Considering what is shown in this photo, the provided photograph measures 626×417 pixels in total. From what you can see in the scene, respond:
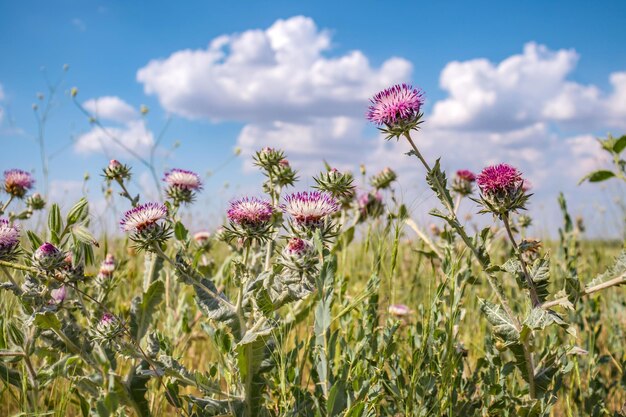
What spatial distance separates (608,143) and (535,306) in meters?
1.09

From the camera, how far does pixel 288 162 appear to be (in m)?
3.10

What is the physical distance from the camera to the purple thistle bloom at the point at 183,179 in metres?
3.15

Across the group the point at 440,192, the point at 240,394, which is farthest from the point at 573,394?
→ the point at 240,394

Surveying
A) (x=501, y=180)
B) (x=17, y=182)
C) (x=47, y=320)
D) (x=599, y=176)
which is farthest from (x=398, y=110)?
(x=17, y=182)

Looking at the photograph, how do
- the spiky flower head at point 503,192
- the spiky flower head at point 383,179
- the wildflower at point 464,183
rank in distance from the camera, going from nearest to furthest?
1. the spiky flower head at point 503,192
2. the wildflower at point 464,183
3. the spiky flower head at point 383,179

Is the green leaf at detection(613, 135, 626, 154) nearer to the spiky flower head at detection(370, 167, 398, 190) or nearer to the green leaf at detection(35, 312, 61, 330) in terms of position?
the spiky flower head at detection(370, 167, 398, 190)

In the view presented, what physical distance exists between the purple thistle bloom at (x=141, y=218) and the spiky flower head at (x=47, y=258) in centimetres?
30

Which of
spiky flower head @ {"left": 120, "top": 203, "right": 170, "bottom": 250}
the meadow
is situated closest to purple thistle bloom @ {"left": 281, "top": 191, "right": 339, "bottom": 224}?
the meadow

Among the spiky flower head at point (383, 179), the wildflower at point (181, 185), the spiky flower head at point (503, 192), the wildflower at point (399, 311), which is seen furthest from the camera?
the spiky flower head at point (383, 179)

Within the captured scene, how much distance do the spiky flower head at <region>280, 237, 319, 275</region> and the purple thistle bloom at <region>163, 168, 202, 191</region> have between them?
1.19 metres

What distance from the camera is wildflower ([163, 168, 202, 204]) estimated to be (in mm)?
3139

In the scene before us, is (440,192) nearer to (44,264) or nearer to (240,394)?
(240,394)

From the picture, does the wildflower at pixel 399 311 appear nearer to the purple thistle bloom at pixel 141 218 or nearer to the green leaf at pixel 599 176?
the green leaf at pixel 599 176

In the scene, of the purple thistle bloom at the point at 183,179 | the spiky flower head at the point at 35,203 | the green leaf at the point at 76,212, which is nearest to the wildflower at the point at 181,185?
the purple thistle bloom at the point at 183,179
